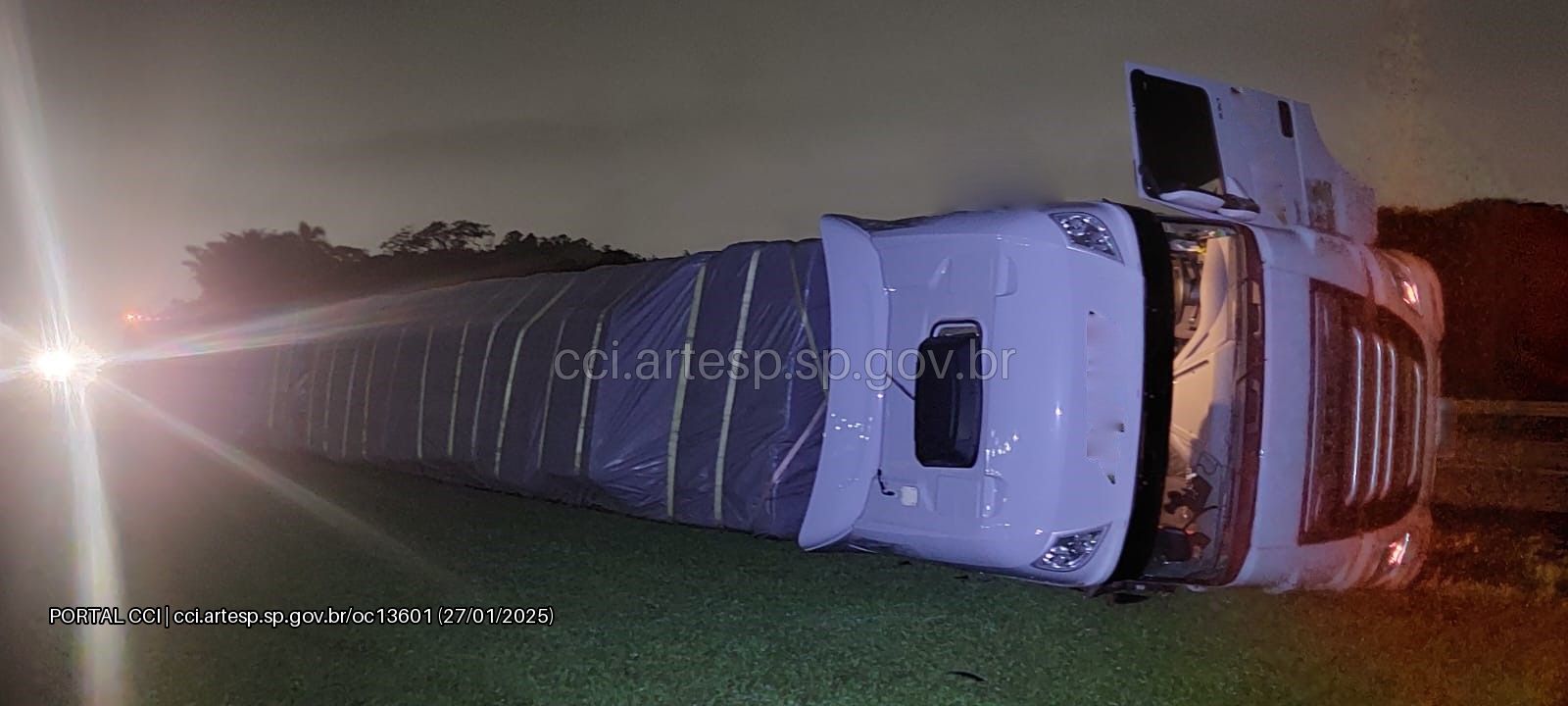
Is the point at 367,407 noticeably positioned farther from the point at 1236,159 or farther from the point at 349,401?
the point at 1236,159

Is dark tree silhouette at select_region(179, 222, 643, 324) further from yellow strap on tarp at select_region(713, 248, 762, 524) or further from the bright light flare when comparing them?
yellow strap on tarp at select_region(713, 248, 762, 524)

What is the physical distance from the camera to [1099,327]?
439 centimetres

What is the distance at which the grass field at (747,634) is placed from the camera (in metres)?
4.16

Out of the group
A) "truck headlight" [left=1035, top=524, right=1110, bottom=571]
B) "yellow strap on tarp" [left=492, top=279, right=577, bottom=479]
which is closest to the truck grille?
"truck headlight" [left=1035, top=524, right=1110, bottom=571]

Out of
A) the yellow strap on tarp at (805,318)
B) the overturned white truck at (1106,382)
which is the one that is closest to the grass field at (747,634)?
the overturned white truck at (1106,382)

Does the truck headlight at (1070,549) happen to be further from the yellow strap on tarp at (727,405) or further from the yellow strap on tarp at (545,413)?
the yellow strap on tarp at (545,413)

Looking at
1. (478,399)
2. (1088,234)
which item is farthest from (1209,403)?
(478,399)

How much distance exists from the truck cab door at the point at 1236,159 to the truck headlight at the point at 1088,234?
1.76 feet

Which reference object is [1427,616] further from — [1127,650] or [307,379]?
[307,379]

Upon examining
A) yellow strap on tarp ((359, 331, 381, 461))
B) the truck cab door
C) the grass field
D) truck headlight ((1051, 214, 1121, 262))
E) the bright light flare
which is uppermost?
the truck cab door

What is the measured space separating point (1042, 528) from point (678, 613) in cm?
178

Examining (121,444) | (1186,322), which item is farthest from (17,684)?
(121,444)

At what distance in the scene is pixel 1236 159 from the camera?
5184 mm

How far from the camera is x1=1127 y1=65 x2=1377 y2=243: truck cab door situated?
4.97m
